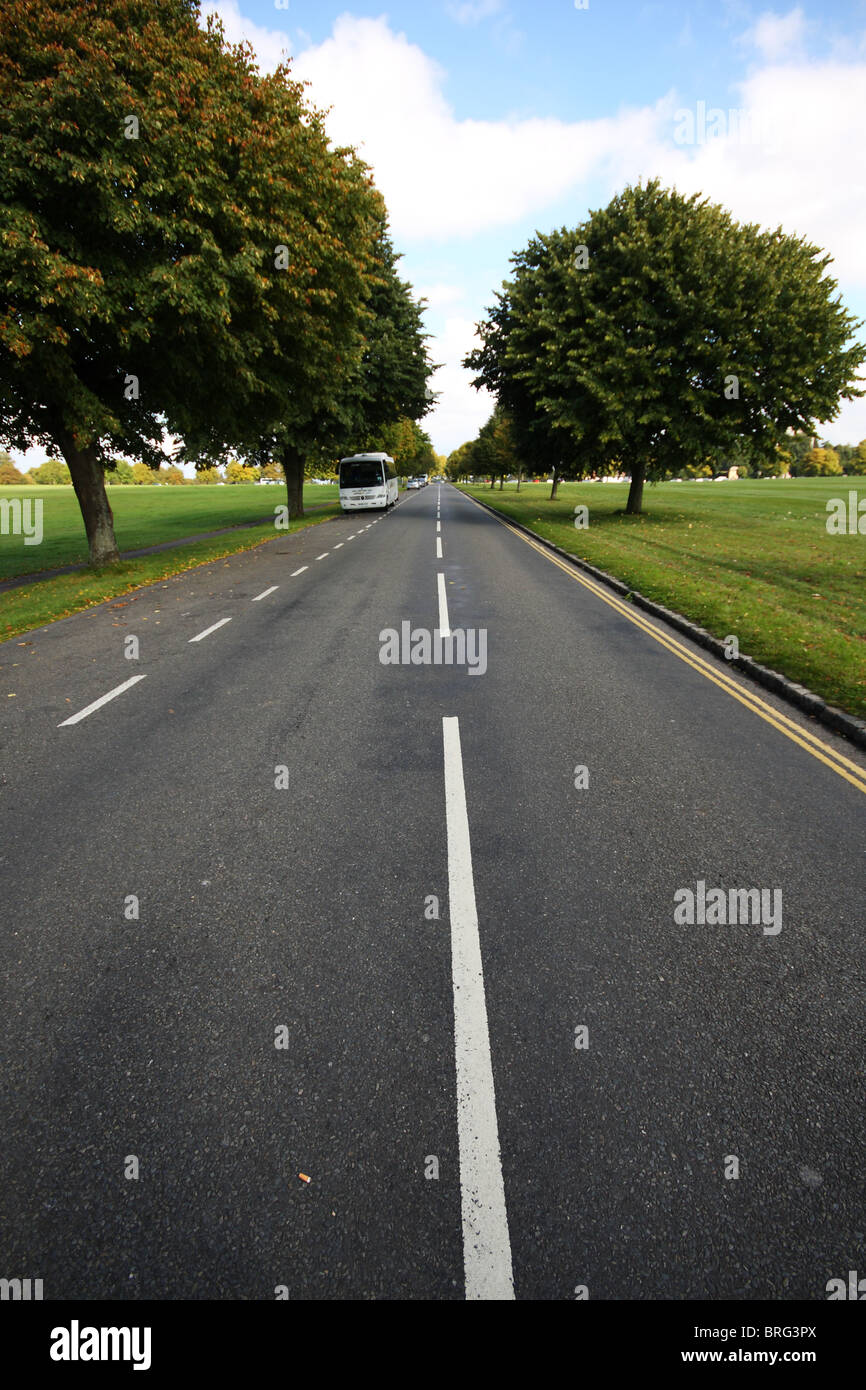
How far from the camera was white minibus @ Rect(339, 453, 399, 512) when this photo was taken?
33.1m

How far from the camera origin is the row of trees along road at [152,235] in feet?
33.2

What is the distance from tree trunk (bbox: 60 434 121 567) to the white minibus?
18767 mm

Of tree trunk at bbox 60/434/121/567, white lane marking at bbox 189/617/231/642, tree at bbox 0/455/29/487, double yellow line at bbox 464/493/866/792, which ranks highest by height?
tree at bbox 0/455/29/487

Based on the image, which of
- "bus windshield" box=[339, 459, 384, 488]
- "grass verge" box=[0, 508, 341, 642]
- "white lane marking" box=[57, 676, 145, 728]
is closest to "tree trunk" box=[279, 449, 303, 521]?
"bus windshield" box=[339, 459, 384, 488]

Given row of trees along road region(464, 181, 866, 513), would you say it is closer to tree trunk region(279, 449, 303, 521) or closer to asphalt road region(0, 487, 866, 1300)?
tree trunk region(279, 449, 303, 521)

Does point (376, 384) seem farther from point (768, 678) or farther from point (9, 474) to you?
point (9, 474)

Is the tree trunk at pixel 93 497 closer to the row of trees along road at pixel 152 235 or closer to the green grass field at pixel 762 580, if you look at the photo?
the row of trees along road at pixel 152 235

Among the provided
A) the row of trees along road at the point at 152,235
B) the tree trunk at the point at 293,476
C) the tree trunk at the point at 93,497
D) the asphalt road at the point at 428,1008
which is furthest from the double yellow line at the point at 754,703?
the tree trunk at the point at 293,476

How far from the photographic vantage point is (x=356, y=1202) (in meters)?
2.10

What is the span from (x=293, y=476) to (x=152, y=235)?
19274mm

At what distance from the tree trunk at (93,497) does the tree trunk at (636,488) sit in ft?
67.2

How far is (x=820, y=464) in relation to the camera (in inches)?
4387
